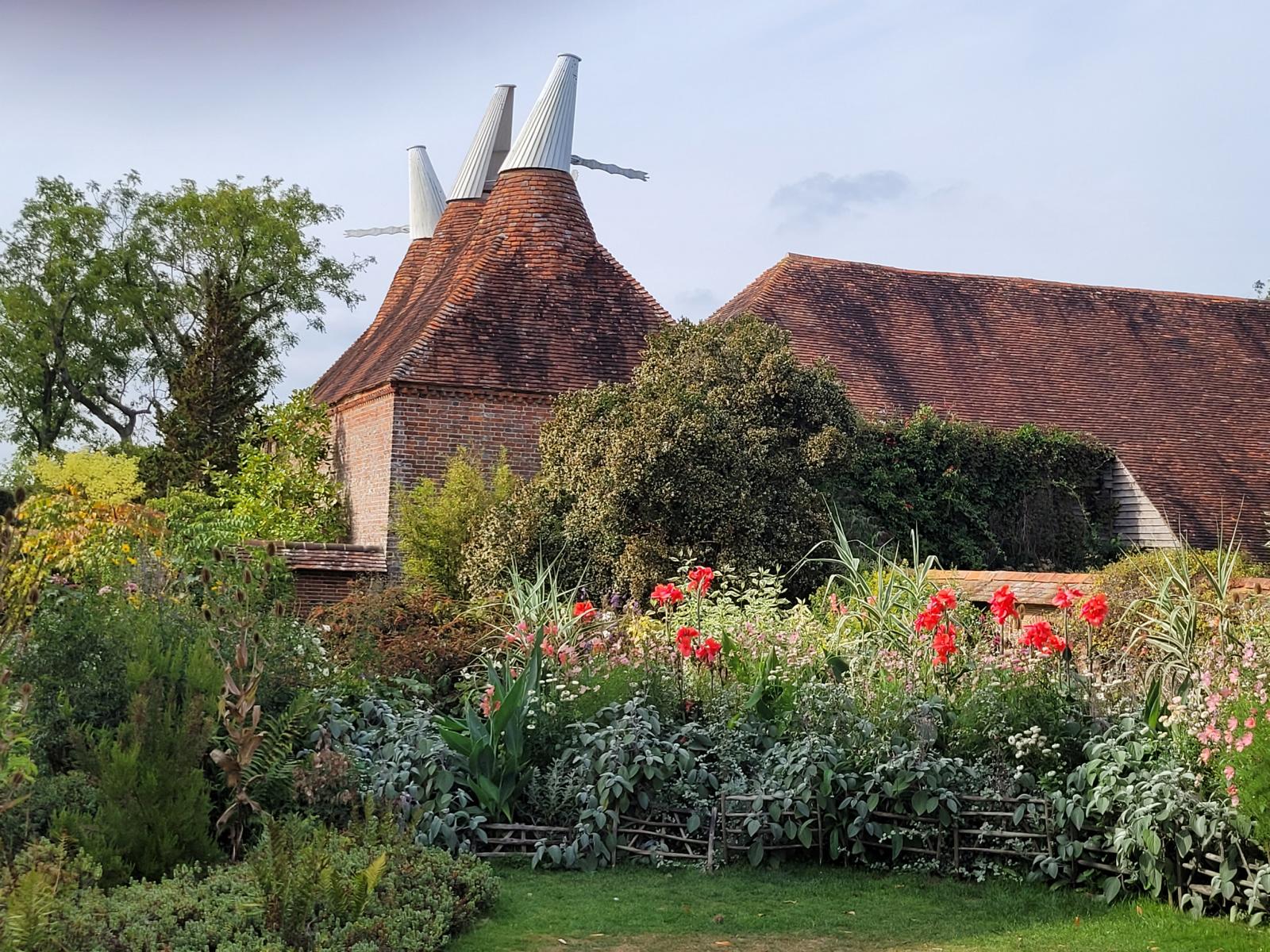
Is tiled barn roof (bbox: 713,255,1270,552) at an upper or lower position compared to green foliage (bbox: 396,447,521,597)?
upper

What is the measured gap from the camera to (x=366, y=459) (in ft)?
69.0

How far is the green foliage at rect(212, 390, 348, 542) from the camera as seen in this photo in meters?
22.4

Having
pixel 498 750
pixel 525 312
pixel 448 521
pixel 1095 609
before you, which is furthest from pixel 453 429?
pixel 1095 609

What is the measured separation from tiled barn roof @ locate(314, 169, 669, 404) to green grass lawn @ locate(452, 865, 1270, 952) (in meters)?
12.9

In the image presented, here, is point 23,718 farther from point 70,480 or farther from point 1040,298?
point 1040,298

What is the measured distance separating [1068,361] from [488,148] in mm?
11906

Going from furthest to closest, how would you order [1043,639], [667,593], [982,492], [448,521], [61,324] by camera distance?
[61,324]
[982,492]
[448,521]
[667,593]
[1043,639]

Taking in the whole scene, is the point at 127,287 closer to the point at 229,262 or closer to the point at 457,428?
the point at 229,262

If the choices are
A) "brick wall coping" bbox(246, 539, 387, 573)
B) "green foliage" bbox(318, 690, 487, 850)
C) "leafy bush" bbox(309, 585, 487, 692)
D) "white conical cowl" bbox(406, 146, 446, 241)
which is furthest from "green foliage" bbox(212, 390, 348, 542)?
"green foliage" bbox(318, 690, 487, 850)

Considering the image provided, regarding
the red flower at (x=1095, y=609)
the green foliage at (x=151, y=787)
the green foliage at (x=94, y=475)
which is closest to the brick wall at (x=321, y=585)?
the green foliage at (x=94, y=475)

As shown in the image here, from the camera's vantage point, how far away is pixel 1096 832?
722 centimetres

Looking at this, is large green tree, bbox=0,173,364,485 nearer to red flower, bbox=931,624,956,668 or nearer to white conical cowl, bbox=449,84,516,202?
white conical cowl, bbox=449,84,516,202

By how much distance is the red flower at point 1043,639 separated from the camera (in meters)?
7.87

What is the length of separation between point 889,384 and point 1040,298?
18.8 ft
